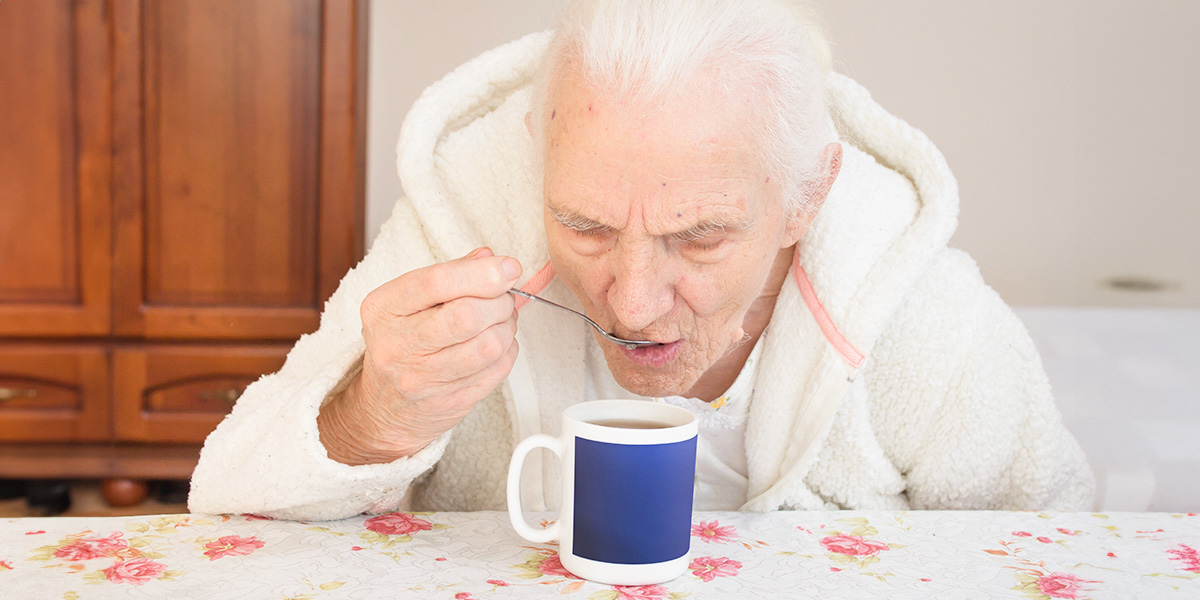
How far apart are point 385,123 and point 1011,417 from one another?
74.8 inches

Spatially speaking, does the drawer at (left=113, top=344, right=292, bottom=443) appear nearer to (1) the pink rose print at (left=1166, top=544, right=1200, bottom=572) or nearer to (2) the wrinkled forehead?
(2) the wrinkled forehead

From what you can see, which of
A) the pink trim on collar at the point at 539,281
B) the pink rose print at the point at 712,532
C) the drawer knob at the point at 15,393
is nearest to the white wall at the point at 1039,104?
the drawer knob at the point at 15,393

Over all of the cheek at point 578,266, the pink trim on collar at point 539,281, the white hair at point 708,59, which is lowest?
the pink trim on collar at point 539,281

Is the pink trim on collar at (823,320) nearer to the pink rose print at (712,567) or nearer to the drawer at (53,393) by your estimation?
the pink rose print at (712,567)

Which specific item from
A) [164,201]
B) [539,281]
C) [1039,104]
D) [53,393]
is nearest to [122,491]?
[53,393]

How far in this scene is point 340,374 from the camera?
875 mm

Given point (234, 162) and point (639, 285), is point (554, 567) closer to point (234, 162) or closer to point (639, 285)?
point (639, 285)

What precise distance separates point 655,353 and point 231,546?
42 cm

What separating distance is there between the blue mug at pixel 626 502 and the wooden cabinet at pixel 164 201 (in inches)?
64.7

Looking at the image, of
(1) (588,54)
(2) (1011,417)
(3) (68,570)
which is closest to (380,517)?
(3) (68,570)

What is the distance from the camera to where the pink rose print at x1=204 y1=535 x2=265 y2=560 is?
739mm

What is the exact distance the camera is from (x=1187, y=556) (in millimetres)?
818

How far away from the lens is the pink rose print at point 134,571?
0.68 m

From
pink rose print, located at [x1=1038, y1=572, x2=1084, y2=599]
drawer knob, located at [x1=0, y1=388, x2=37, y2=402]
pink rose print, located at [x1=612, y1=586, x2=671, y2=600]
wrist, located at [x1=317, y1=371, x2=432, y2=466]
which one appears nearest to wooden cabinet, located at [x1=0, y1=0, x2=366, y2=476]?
drawer knob, located at [x1=0, y1=388, x2=37, y2=402]
